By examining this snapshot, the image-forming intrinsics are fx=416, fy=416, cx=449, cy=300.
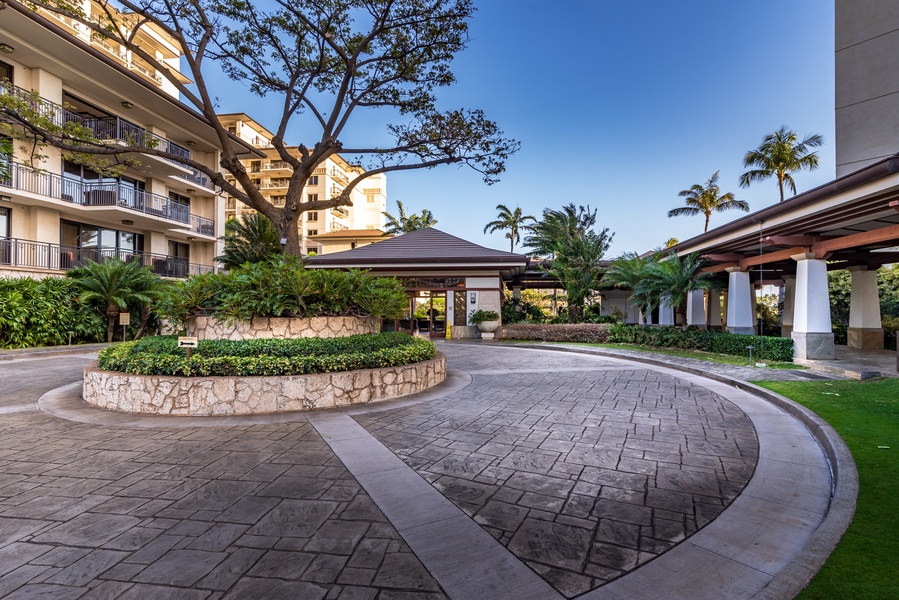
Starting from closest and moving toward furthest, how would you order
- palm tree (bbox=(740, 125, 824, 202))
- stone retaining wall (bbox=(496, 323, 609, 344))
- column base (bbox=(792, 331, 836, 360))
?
column base (bbox=(792, 331, 836, 360)), stone retaining wall (bbox=(496, 323, 609, 344)), palm tree (bbox=(740, 125, 824, 202))

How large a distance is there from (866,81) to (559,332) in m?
14.7

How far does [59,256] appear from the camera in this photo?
1839cm

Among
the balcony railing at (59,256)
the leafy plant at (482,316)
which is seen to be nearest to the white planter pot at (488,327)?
the leafy plant at (482,316)

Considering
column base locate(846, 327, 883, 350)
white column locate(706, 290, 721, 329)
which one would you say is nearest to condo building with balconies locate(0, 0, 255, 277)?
white column locate(706, 290, 721, 329)

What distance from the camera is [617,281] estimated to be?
697 inches

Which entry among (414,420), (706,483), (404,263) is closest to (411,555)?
(706,483)

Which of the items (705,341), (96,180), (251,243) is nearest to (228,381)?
(705,341)

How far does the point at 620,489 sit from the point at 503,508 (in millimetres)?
1193

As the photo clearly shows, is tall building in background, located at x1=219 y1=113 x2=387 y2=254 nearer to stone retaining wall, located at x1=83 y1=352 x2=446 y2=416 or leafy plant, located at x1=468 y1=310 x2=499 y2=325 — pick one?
leafy plant, located at x1=468 y1=310 x2=499 y2=325

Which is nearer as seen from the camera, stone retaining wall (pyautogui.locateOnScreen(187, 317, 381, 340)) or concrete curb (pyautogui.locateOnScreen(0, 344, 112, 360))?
stone retaining wall (pyautogui.locateOnScreen(187, 317, 381, 340))

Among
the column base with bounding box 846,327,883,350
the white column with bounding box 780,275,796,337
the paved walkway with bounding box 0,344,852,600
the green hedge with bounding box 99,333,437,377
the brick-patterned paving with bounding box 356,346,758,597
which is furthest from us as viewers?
the white column with bounding box 780,275,796,337

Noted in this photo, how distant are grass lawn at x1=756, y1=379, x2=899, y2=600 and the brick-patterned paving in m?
0.80

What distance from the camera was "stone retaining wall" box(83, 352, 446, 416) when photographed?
6.40 meters

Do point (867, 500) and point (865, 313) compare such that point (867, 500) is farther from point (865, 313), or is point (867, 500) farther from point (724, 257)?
point (865, 313)
